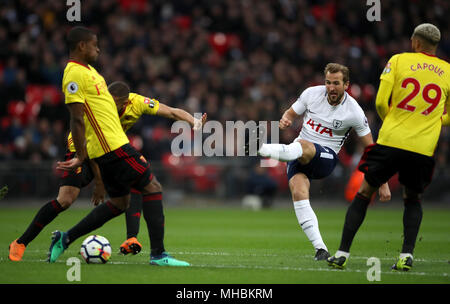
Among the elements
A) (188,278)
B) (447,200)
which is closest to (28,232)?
(188,278)

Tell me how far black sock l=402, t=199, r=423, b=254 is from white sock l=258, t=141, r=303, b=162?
1390 millimetres

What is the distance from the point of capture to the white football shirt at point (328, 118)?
341 inches

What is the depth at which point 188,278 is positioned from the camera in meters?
6.62

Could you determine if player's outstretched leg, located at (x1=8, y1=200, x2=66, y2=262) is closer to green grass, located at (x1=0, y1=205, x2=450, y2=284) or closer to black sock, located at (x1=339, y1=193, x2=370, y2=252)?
green grass, located at (x1=0, y1=205, x2=450, y2=284)

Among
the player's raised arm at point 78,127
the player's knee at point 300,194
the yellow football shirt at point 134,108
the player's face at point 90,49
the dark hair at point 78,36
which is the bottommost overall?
the player's knee at point 300,194

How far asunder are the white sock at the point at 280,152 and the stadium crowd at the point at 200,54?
12.5 meters

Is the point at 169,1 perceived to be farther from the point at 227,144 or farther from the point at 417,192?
the point at 417,192

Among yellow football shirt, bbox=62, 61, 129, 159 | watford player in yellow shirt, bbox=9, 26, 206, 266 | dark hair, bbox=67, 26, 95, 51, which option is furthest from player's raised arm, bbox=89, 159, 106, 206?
dark hair, bbox=67, 26, 95, 51

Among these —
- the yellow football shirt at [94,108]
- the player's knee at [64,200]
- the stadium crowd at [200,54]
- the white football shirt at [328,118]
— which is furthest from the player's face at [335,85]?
the stadium crowd at [200,54]

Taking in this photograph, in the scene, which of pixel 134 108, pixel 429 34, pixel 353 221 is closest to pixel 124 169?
pixel 134 108

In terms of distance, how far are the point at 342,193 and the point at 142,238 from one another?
34.9 ft

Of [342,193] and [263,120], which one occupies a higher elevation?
[263,120]

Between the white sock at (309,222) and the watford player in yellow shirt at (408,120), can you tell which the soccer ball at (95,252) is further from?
the watford player in yellow shirt at (408,120)

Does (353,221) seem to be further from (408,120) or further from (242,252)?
(242,252)
